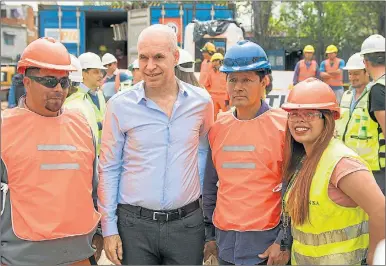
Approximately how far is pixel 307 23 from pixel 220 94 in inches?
711

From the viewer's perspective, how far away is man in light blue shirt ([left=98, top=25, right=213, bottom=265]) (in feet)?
10.3

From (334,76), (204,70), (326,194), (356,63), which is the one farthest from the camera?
(334,76)

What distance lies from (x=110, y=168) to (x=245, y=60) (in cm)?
102

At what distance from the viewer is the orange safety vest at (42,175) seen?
9.18 feet

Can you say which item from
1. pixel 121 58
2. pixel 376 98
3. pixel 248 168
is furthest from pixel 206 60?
pixel 248 168

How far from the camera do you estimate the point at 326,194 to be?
8.71ft

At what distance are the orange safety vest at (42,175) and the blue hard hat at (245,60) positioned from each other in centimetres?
102

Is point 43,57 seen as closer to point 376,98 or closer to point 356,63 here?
point 376,98

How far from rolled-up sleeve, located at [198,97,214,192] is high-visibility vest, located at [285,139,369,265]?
835 millimetres

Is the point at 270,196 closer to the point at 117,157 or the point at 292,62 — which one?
the point at 117,157

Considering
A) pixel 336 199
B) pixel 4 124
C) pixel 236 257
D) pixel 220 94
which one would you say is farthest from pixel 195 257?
pixel 220 94

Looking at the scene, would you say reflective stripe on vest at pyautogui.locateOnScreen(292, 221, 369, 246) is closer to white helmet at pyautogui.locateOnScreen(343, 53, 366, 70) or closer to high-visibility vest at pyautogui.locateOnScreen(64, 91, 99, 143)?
high-visibility vest at pyautogui.locateOnScreen(64, 91, 99, 143)

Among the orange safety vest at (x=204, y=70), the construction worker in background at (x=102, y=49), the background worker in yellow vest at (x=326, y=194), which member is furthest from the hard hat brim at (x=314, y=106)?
the construction worker in background at (x=102, y=49)

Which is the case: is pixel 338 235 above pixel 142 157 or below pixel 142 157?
below
